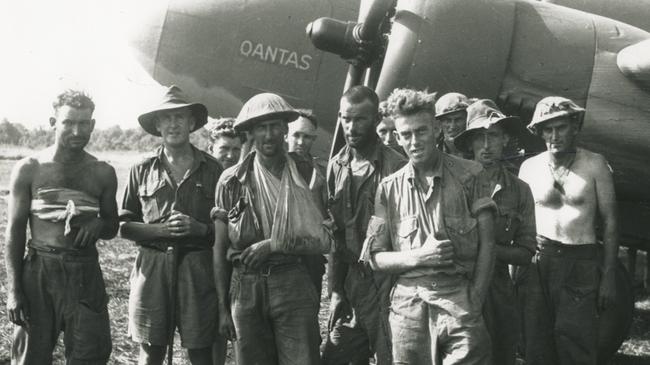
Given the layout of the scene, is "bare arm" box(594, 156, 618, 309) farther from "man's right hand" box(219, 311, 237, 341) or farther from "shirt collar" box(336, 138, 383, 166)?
"man's right hand" box(219, 311, 237, 341)

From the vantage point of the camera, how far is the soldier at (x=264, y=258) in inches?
145

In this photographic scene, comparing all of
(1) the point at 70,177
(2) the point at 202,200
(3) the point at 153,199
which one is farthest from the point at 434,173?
(1) the point at 70,177

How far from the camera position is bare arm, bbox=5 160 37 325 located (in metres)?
3.88

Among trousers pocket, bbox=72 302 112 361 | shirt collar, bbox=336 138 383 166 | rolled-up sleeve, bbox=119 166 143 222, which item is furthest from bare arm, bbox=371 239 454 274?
trousers pocket, bbox=72 302 112 361

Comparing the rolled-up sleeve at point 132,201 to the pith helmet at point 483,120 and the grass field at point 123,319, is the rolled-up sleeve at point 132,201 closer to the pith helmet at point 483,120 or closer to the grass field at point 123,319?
the grass field at point 123,319

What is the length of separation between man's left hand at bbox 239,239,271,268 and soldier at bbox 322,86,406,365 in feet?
2.14

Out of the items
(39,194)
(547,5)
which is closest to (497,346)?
(39,194)

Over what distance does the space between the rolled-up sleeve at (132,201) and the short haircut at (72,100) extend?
0.47 m

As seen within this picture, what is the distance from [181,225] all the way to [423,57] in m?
2.90

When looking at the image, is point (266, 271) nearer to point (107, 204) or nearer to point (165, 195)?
point (165, 195)

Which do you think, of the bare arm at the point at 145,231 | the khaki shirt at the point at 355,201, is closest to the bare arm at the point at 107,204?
the bare arm at the point at 145,231

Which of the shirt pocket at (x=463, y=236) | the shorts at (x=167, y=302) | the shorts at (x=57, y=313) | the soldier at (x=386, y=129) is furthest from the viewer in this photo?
the soldier at (x=386, y=129)

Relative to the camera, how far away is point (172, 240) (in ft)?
13.3

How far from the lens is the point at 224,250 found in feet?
12.5
